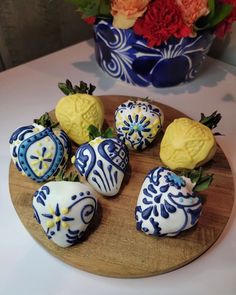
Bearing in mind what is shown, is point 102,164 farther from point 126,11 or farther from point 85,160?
point 126,11

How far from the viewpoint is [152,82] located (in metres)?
0.73

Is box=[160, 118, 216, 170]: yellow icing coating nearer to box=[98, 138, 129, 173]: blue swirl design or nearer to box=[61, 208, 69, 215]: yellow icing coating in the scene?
box=[98, 138, 129, 173]: blue swirl design

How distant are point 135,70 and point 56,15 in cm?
27

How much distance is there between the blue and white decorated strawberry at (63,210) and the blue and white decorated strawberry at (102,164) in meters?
0.05

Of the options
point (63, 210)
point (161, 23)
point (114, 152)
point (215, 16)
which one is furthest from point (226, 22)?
point (63, 210)

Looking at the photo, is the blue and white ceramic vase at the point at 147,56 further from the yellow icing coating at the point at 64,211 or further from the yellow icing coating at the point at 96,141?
the yellow icing coating at the point at 64,211

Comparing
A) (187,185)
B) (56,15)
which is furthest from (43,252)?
(56,15)

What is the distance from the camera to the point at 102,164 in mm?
490

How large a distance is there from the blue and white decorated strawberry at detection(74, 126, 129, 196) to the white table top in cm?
12

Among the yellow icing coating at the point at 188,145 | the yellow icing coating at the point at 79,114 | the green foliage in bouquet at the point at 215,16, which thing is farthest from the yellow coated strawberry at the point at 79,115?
the green foliage in bouquet at the point at 215,16

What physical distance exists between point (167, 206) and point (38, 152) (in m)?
0.20

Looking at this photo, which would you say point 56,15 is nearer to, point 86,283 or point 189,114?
point 189,114

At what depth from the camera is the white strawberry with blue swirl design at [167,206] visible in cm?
43

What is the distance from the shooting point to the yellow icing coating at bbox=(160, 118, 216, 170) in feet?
1.67
